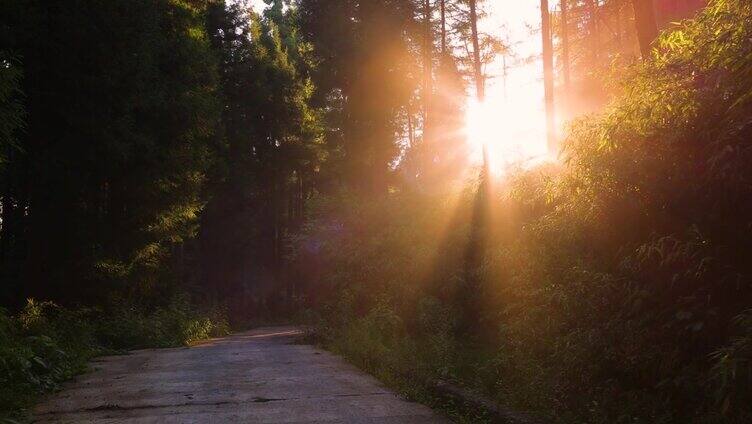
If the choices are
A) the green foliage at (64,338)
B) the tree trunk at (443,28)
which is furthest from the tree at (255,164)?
the green foliage at (64,338)

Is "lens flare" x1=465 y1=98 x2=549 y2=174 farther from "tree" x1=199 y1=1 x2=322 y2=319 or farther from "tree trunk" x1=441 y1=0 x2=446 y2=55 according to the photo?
"tree" x1=199 y1=1 x2=322 y2=319

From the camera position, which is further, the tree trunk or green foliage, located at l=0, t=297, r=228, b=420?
the tree trunk

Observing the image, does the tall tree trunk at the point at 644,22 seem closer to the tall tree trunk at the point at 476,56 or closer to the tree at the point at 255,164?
the tall tree trunk at the point at 476,56

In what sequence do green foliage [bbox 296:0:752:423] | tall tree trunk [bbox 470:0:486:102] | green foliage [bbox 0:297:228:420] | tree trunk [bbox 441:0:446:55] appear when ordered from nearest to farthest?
green foliage [bbox 296:0:752:423] → green foliage [bbox 0:297:228:420] → tall tree trunk [bbox 470:0:486:102] → tree trunk [bbox 441:0:446:55]

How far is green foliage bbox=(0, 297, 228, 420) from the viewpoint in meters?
9.04

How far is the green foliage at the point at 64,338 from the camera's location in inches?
356

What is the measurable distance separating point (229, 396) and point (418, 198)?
11.1m

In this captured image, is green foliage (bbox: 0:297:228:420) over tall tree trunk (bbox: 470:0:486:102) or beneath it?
beneath

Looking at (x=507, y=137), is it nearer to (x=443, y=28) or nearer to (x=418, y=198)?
(x=418, y=198)

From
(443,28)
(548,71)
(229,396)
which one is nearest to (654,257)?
(229,396)

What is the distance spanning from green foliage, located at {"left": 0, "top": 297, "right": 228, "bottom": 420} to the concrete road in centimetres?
37

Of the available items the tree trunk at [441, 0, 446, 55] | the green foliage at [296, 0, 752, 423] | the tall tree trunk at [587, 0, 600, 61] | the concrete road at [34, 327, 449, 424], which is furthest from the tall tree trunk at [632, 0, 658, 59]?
the tall tree trunk at [587, 0, 600, 61]

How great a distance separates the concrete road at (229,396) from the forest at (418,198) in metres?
0.54

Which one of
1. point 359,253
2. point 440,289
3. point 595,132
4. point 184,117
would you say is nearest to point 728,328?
point 595,132
